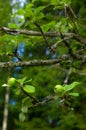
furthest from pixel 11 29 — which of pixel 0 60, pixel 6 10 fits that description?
pixel 6 10

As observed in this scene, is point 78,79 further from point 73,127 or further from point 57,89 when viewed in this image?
point 57,89

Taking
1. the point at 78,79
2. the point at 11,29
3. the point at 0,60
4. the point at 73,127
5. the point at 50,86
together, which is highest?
the point at 11,29

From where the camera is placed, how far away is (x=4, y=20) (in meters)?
8.91

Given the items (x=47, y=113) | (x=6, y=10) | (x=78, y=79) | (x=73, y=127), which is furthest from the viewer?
(x=6, y=10)

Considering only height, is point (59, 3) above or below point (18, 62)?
above

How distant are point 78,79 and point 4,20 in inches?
121

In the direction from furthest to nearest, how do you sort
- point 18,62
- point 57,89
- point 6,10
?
point 6,10 < point 18,62 < point 57,89

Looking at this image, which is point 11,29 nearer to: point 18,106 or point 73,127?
point 73,127

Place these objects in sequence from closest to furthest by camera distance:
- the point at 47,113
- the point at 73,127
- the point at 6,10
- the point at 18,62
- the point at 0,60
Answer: the point at 18,62, the point at 0,60, the point at 73,127, the point at 47,113, the point at 6,10

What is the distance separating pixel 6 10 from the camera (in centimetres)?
888

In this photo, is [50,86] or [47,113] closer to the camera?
[50,86]

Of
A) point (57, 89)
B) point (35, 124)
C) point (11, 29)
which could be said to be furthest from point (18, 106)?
point (57, 89)

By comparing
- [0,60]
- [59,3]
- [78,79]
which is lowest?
[78,79]

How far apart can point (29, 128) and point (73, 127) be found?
52.0 inches
